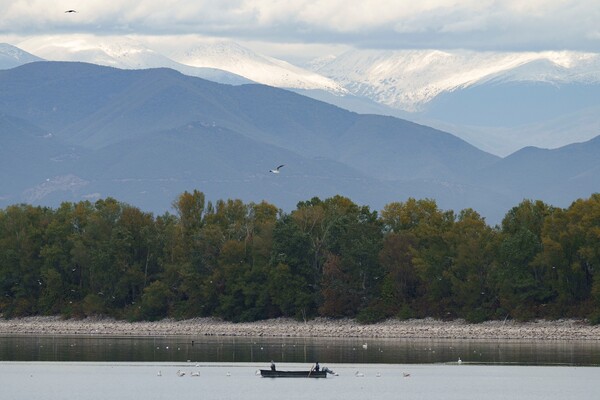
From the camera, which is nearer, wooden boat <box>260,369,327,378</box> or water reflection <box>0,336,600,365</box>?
wooden boat <box>260,369,327,378</box>

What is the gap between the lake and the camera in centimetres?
7819

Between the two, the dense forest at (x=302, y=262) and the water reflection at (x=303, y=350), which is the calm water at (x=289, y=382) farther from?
the dense forest at (x=302, y=262)

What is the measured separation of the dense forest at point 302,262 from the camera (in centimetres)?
11919

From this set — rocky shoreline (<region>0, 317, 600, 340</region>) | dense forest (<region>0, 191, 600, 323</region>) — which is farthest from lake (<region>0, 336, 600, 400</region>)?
dense forest (<region>0, 191, 600, 323</region>)

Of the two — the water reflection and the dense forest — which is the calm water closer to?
the water reflection

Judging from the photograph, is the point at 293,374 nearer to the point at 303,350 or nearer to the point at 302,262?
the point at 303,350

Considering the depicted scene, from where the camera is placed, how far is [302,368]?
9012cm

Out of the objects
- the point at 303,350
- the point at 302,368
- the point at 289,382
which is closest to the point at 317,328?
the point at 303,350

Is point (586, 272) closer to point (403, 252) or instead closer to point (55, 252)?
point (403, 252)

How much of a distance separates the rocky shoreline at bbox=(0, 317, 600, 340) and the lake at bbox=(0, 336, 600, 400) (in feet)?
16.3

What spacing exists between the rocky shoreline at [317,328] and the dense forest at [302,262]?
41.6 inches

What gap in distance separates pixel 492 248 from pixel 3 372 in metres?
46.4

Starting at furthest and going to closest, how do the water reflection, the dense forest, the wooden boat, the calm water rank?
the dense forest → the water reflection → the wooden boat → the calm water

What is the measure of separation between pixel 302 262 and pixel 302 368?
40.0 meters
